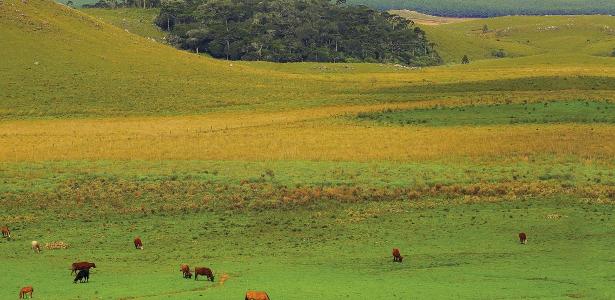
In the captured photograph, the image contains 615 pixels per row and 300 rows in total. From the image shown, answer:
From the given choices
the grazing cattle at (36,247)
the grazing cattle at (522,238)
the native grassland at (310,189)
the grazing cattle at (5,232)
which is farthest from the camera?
the grazing cattle at (5,232)

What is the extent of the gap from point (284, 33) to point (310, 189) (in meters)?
142

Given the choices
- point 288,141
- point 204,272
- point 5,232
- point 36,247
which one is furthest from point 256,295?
point 288,141

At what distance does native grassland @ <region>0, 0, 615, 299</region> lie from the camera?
3322 cm

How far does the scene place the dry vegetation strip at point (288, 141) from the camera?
5972cm

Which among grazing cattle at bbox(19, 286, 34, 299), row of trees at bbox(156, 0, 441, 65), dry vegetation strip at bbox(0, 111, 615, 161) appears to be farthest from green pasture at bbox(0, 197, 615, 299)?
row of trees at bbox(156, 0, 441, 65)

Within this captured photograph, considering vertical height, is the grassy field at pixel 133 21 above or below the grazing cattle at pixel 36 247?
above

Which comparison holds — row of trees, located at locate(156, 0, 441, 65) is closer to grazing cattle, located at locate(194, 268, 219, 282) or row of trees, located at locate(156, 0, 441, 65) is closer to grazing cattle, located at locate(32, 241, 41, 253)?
grazing cattle, located at locate(32, 241, 41, 253)

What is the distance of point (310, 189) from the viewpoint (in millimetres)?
48125

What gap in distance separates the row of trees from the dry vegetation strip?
319 feet

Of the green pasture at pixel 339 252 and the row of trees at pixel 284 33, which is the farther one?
the row of trees at pixel 284 33

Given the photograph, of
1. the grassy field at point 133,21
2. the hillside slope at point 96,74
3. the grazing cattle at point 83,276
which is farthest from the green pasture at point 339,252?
the grassy field at point 133,21

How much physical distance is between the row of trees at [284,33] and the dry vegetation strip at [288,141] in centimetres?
9737

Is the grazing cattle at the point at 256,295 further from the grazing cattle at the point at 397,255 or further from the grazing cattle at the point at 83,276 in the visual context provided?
the grazing cattle at the point at 397,255

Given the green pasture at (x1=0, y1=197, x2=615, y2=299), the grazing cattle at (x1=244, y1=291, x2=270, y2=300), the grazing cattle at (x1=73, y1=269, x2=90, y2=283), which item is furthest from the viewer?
the grazing cattle at (x1=73, y1=269, x2=90, y2=283)
